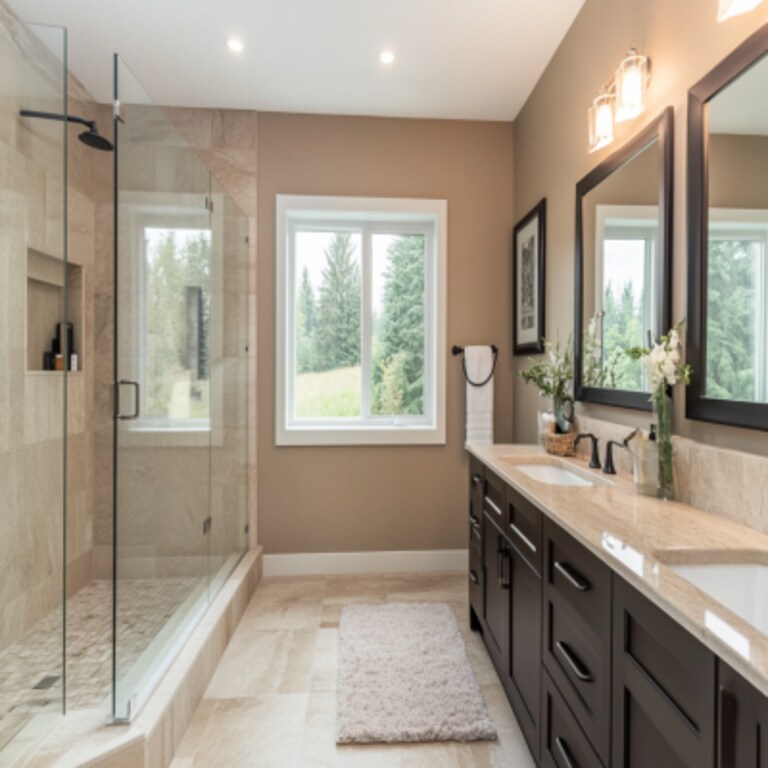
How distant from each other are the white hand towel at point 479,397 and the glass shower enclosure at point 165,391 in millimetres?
1404

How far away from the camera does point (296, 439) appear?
301 cm

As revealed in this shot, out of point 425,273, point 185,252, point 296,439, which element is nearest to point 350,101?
point 425,273

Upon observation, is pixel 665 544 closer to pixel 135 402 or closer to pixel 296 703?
pixel 296 703

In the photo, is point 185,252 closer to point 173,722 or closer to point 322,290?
point 322,290

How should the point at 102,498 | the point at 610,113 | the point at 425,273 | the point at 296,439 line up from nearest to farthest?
the point at 610,113 → the point at 102,498 → the point at 296,439 → the point at 425,273

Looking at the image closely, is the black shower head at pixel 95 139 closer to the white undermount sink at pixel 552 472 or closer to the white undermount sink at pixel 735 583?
the white undermount sink at pixel 552 472

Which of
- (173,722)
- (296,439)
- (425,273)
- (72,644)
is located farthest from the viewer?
(425,273)

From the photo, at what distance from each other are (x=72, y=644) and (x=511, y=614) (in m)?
1.76

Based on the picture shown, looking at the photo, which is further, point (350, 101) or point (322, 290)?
point (322, 290)

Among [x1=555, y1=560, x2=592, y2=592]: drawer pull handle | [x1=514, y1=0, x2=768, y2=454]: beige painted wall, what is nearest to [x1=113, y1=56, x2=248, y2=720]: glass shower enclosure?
[x1=555, y1=560, x2=592, y2=592]: drawer pull handle

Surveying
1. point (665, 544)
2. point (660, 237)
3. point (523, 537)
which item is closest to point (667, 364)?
point (660, 237)

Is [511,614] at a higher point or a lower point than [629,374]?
lower

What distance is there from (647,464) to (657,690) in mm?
754

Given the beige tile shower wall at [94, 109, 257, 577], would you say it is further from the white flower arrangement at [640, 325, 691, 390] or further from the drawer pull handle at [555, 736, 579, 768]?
the white flower arrangement at [640, 325, 691, 390]
